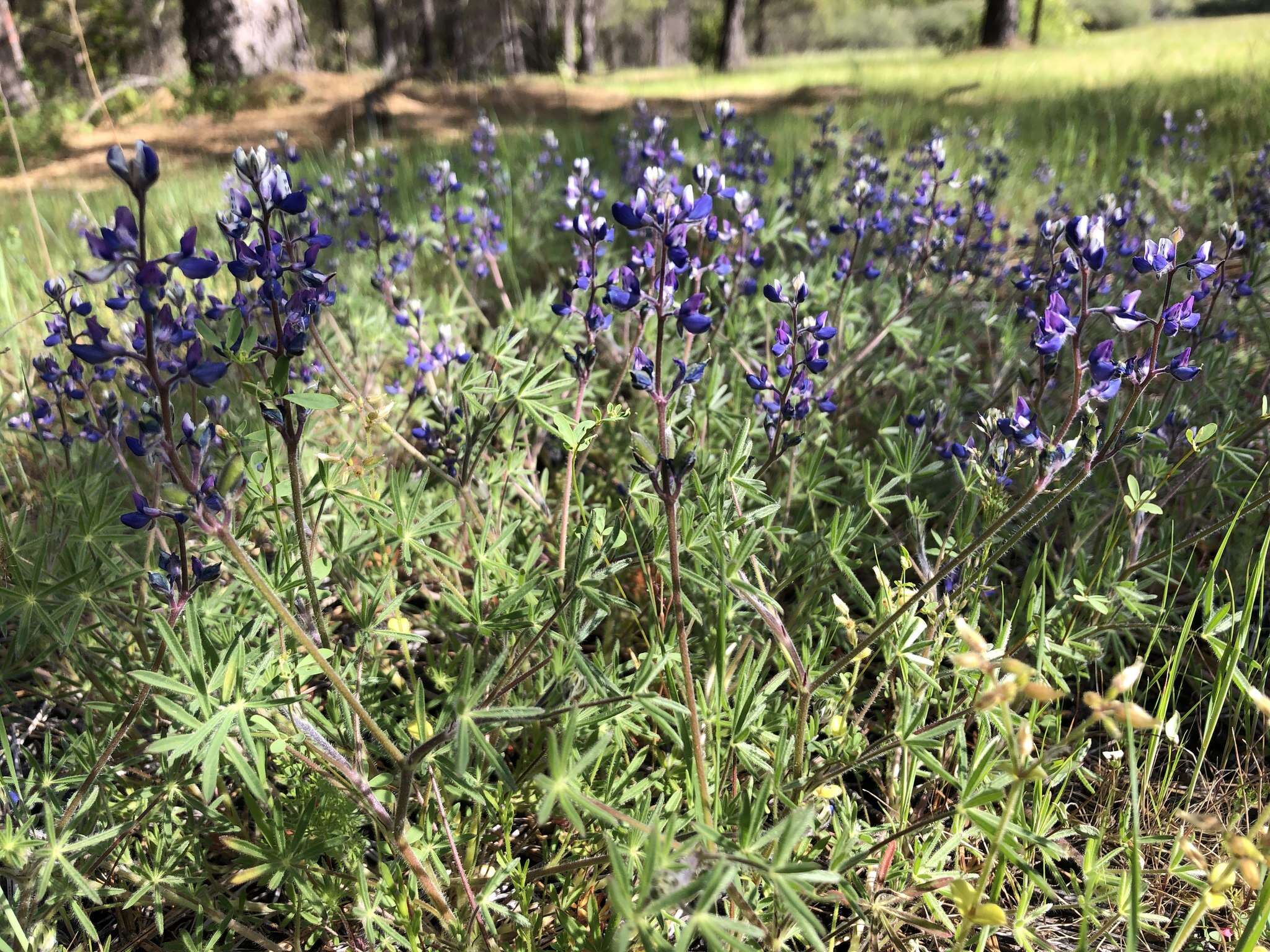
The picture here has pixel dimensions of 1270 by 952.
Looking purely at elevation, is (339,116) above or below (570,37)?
below

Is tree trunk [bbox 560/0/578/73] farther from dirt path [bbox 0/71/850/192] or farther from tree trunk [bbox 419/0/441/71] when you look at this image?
dirt path [bbox 0/71/850/192]

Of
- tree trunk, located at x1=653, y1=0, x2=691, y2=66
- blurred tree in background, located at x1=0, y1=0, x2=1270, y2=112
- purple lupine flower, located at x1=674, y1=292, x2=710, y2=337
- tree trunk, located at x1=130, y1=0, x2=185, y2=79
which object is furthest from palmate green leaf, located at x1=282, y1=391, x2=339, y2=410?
tree trunk, located at x1=653, y1=0, x2=691, y2=66

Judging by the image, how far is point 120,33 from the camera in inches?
797

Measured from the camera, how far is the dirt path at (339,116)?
372 inches

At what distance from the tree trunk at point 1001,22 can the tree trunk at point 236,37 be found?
1619cm

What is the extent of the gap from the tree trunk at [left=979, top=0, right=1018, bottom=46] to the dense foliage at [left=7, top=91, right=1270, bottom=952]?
20.5 meters

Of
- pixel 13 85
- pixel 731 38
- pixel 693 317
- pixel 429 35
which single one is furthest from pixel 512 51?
pixel 693 317

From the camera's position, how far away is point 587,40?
25.2m

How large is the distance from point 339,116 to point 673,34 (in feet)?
122

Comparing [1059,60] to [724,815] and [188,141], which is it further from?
[724,815]

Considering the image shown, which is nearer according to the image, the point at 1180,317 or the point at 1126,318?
the point at 1126,318

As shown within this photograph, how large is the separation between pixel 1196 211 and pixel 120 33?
964 inches

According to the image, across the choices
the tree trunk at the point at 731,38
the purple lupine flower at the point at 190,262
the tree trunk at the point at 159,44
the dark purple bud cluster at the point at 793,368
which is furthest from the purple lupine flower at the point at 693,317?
the tree trunk at the point at 731,38

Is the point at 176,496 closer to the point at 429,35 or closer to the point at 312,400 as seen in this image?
the point at 312,400
